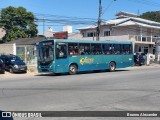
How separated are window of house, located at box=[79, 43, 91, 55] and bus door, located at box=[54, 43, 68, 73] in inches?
76.8

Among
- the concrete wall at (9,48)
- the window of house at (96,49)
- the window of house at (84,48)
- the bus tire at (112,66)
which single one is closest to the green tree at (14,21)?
the concrete wall at (9,48)

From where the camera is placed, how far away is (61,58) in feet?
89.0

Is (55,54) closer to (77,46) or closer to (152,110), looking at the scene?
(77,46)

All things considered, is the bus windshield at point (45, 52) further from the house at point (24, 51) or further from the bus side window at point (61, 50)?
the house at point (24, 51)

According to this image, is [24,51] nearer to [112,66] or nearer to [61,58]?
[112,66]

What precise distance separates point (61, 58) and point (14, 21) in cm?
3281

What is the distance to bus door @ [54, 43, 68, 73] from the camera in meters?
26.8

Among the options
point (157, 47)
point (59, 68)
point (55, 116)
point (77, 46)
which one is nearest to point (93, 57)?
point (77, 46)

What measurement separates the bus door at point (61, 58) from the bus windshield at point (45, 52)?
1.34ft

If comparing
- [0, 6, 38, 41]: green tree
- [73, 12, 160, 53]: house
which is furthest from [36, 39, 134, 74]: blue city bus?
[0, 6, 38, 41]: green tree

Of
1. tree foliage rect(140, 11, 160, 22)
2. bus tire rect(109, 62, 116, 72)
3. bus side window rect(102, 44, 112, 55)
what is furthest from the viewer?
tree foliage rect(140, 11, 160, 22)

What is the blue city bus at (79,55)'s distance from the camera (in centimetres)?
2688

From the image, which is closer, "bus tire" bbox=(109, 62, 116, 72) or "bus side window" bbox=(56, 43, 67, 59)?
"bus side window" bbox=(56, 43, 67, 59)

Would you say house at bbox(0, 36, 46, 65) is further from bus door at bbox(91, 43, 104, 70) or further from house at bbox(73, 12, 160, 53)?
house at bbox(73, 12, 160, 53)
